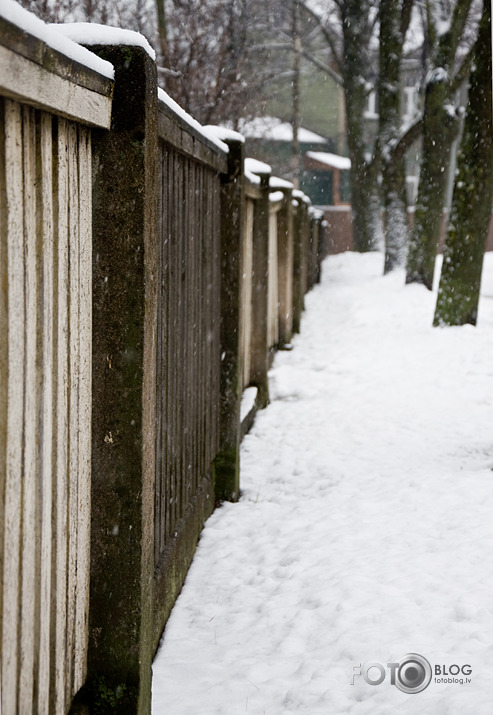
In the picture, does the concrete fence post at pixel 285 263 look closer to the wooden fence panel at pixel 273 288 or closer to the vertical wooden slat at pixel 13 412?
the wooden fence panel at pixel 273 288

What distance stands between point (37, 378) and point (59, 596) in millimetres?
550

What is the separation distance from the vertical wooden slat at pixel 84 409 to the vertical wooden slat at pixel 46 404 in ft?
0.75

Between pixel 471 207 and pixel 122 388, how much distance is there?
761 cm

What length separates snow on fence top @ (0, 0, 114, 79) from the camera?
1.37m

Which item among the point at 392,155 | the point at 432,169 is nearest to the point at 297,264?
the point at 432,169

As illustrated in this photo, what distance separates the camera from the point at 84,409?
6.83ft

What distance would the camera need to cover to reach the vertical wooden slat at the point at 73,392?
1913mm

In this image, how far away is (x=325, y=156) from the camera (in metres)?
38.0

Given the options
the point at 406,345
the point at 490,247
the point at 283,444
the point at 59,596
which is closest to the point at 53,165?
the point at 59,596

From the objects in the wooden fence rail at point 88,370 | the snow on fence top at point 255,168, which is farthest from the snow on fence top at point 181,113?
the snow on fence top at point 255,168

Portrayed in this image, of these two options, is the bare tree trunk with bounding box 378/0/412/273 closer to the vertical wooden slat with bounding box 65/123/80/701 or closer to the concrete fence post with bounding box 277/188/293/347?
the concrete fence post with bounding box 277/188/293/347

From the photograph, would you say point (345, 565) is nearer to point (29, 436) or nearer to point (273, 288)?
point (29, 436)

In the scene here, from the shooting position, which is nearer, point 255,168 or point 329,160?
point 255,168

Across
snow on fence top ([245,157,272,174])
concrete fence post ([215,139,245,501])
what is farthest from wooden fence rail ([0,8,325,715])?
snow on fence top ([245,157,272,174])
